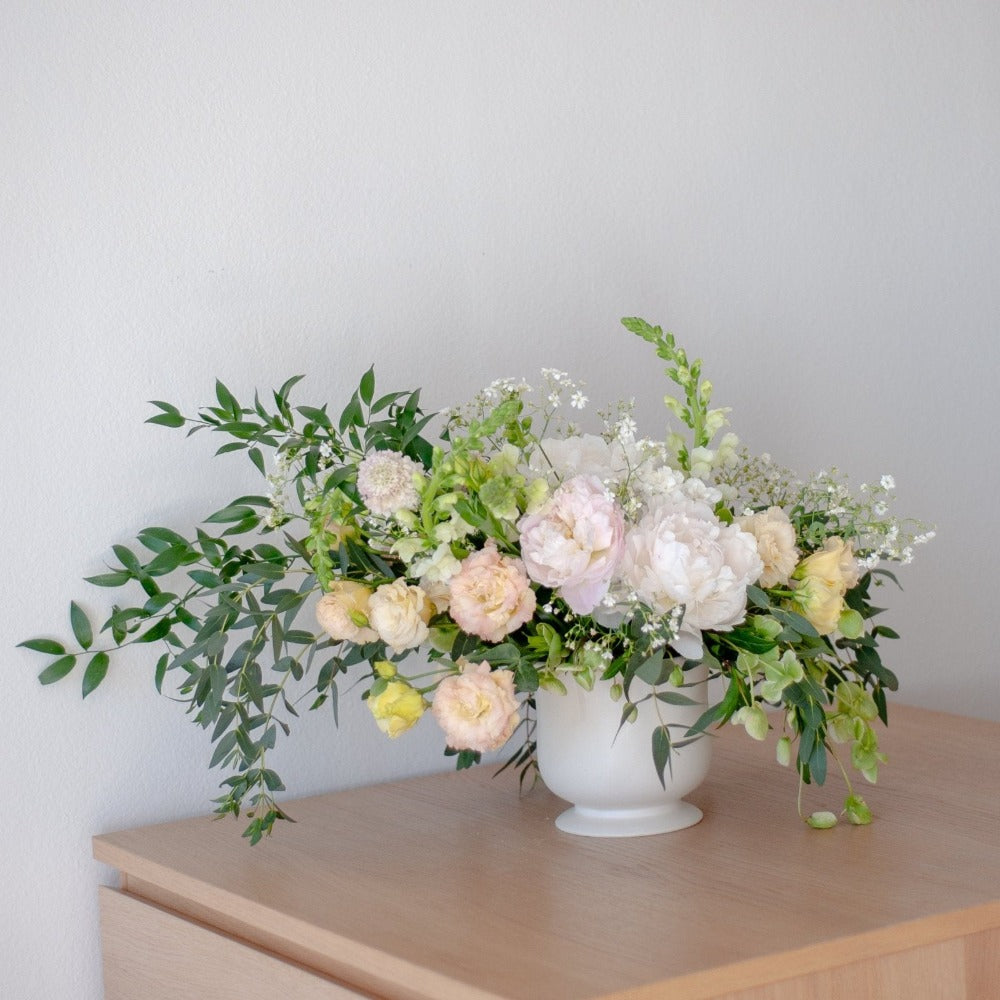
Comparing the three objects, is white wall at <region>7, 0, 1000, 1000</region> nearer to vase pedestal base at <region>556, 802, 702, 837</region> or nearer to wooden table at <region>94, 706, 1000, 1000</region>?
wooden table at <region>94, 706, 1000, 1000</region>

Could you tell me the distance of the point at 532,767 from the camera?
1.28 metres

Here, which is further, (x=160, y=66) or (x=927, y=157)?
(x=927, y=157)

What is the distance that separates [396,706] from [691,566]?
9.0 inches

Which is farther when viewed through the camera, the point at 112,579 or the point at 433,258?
the point at 433,258

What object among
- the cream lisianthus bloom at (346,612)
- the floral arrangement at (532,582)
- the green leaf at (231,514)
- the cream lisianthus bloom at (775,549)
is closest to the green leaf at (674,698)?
the floral arrangement at (532,582)

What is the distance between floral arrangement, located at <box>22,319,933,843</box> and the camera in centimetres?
94

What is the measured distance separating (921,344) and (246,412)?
98 centimetres

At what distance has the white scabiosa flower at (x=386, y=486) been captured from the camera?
38.1 inches

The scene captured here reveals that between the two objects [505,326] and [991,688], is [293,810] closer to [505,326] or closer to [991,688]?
[505,326]

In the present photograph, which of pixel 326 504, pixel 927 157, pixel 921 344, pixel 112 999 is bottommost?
pixel 112 999

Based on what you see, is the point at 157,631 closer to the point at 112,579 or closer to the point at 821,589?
the point at 112,579

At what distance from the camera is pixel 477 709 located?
94 centimetres

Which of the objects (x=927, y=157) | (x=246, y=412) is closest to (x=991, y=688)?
(x=927, y=157)

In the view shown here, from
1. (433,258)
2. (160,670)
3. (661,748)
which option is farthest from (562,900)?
(433,258)
